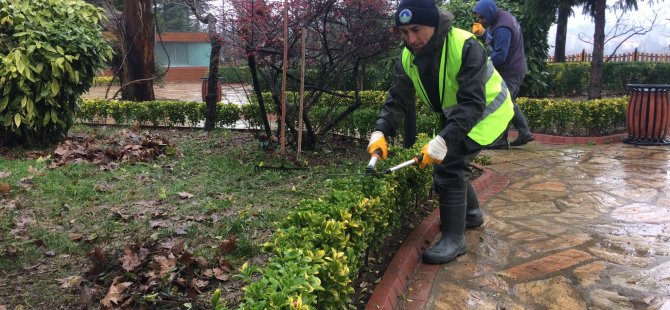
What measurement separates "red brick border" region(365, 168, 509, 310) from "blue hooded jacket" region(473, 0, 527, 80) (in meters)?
2.08

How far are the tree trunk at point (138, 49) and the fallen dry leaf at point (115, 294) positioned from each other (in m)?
8.27

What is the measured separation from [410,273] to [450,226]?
0.43 metres

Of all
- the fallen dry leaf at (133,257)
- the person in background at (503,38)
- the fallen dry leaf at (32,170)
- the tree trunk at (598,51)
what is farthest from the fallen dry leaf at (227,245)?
the tree trunk at (598,51)

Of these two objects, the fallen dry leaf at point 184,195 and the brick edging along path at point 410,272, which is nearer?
the brick edging along path at point 410,272

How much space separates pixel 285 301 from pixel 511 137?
294 inches

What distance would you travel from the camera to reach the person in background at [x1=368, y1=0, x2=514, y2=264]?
2.95 m

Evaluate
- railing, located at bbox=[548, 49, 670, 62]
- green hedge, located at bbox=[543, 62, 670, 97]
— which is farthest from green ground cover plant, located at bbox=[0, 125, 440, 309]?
railing, located at bbox=[548, 49, 670, 62]

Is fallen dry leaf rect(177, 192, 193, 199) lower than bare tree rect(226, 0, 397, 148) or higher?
lower

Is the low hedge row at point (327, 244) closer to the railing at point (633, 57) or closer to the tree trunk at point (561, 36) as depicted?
the tree trunk at point (561, 36)

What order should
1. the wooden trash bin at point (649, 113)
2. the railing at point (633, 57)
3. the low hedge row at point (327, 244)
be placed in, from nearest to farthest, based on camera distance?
the low hedge row at point (327, 244)
the wooden trash bin at point (649, 113)
the railing at point (633, 57)

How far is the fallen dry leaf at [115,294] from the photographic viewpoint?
2682 mm

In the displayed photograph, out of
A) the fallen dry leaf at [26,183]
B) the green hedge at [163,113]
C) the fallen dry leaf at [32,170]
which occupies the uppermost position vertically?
the green hedge at [163,113]

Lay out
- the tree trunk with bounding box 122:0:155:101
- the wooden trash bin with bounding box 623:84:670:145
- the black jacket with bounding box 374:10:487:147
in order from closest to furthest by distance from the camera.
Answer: the black jacket with bounding box 374:10:487:147 → the wooden trash bin with bounding box 623:84:670:145 → the tree trunk with bounding box 122:0:155:101

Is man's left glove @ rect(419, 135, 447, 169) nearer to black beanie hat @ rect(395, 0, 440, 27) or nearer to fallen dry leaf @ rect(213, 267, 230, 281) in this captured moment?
black beanie hat @ rect(395, 0, 440, 27)
